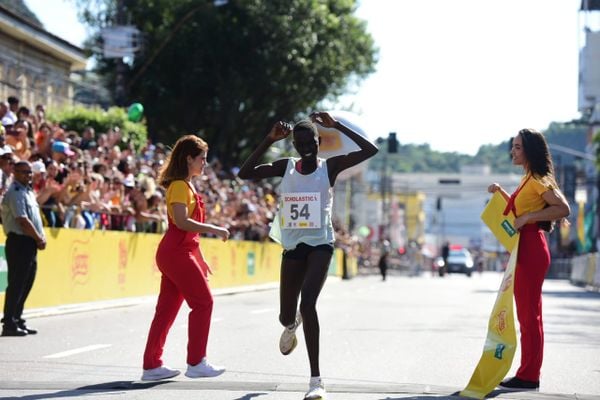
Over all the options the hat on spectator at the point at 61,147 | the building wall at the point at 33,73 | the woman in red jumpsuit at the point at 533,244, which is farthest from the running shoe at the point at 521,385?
the building wall at the point at 33,73

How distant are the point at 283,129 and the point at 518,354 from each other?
5067 millimetres

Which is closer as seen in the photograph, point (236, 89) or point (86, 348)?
point (86, 348)

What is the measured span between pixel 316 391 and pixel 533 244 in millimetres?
2123

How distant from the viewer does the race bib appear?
9875mm

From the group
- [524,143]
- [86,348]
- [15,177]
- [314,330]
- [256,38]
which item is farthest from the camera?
[256,38]

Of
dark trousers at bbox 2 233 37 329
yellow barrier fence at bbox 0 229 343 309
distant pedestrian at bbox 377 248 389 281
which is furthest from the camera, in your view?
distant pedestrian at bbox 377 248 389 281

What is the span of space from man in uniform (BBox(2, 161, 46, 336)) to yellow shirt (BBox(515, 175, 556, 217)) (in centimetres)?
643

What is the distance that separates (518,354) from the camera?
14211mm

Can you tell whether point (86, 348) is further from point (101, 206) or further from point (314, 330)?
point (101, 206)

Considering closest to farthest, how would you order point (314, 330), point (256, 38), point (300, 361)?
point (314, 330) → point (300, 361) → point (256, 38)

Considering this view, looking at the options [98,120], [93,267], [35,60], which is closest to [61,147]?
[93,267]

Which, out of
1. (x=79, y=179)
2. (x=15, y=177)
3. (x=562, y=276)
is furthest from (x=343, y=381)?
(x=562, y=276)

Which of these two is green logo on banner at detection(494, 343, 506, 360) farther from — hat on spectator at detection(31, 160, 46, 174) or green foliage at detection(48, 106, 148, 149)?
green foliage at detection(48, 106, 148, 149)

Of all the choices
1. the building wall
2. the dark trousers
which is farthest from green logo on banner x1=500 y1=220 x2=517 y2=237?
the building wall
